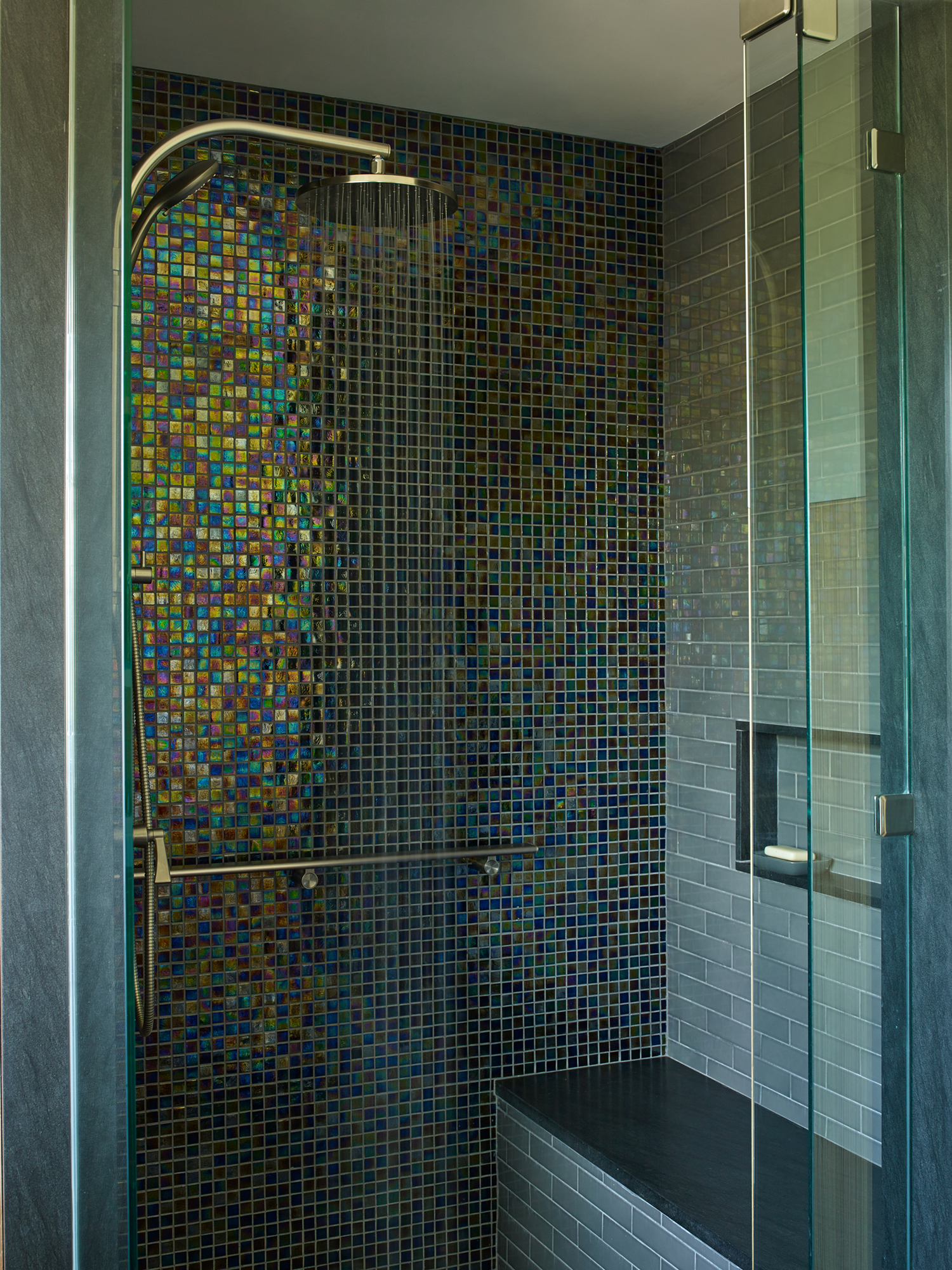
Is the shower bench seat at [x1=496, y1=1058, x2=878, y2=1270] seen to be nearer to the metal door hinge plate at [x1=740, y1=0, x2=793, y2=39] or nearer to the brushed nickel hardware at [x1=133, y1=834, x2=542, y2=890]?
the brushed nickel hardware at [x1=133, y1=834, x2=542, y2=890]

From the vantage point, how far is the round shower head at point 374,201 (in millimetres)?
2000

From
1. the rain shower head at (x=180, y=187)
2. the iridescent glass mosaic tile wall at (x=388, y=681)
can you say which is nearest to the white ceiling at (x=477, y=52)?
the iridescent glass mosaic tile wall at (x=388, y=681)

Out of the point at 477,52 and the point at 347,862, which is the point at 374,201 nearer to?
the point at 477,52

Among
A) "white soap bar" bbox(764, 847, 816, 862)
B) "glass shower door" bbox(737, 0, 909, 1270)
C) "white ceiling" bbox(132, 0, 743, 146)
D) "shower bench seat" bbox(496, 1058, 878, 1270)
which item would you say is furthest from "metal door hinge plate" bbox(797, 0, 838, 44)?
"shower bench seat" bbox(496, 1058, 878, 1270)

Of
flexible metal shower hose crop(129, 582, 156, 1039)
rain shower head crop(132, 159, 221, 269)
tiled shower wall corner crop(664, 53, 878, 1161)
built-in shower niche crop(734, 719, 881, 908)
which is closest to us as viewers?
built-in shower niche crop(734, 719, 881, 908)

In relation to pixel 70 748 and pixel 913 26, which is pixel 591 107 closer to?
pixel 913 26

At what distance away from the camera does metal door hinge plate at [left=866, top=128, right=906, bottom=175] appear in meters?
1.06

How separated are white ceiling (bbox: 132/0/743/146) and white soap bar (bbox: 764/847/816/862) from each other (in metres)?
1.85

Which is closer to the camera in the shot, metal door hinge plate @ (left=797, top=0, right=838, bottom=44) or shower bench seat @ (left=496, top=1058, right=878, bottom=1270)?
metal door hinge plate @ (left=797, top=0, right=838, bottom=44)

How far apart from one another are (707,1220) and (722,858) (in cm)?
87

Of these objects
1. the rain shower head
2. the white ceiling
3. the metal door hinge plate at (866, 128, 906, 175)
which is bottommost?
the metal door hinge plate at (866, 128, 906, 175)

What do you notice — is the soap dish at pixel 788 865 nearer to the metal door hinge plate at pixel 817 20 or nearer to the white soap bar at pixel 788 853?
the white soap bar at pixel 788 853

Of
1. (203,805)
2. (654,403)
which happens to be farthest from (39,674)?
(654,403)

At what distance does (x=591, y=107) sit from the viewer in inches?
104
